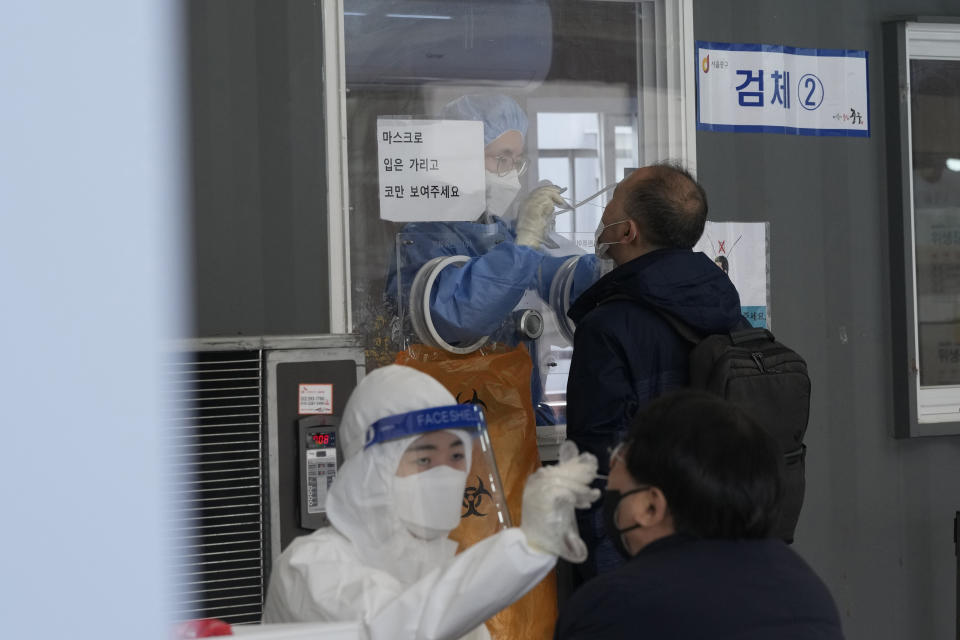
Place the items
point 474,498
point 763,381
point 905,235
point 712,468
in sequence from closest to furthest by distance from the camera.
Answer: point 712,468 < point 474,498 < point 763,381 < point 905,235

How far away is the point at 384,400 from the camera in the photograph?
1767mm

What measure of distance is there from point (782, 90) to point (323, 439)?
201 cm

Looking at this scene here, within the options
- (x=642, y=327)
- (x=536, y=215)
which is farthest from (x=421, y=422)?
(x=536, y=215)

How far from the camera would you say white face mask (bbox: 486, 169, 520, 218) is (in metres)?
3.19

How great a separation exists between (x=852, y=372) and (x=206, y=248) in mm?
2109

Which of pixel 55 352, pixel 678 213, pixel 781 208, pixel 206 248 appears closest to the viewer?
pixel 55 352

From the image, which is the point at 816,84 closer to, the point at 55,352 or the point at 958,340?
the point at 958,340

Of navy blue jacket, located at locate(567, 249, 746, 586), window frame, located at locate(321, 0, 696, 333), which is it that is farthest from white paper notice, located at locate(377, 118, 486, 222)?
navy blue jacket, located at locate(567, 249, 746, 586)

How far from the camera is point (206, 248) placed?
2.92 metres

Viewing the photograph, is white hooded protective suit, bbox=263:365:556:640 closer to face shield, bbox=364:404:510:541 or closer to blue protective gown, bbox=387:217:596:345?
face shield, bbox=364:404:510:541

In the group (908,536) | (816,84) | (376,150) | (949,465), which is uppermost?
(816,84)

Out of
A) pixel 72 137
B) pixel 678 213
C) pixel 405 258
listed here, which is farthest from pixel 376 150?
pixel 72 137

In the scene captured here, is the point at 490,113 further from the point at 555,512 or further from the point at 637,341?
the point at 555,512

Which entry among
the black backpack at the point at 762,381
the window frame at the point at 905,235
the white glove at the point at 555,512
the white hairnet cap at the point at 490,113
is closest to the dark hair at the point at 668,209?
the black backpack at the point at 762,381
